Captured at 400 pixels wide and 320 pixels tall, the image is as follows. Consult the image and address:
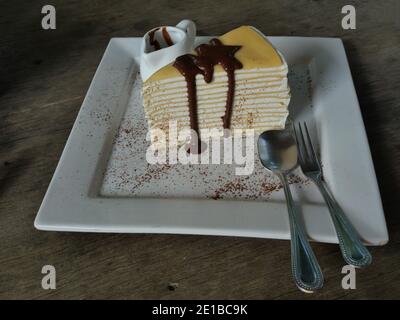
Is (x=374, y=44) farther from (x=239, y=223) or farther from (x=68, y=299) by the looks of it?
(x=68, y=299)

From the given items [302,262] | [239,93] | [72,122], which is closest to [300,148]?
[239,93]

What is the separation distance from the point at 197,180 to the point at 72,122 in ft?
1.19

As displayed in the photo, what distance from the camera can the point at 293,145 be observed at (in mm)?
856

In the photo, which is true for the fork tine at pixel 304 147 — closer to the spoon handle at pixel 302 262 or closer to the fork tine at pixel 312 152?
the fork tine at pixel 312 152

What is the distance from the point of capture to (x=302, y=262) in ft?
2.07

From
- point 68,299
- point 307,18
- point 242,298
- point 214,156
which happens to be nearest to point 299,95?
point 214,156

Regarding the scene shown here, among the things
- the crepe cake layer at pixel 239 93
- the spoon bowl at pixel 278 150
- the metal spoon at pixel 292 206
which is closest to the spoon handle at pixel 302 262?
the metal spoon at pixel 292 206

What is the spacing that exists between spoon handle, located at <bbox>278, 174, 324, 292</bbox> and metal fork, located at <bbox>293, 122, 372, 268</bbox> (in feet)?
0.17

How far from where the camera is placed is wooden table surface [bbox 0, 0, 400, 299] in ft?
2.14

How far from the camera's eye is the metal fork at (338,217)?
0.63 m

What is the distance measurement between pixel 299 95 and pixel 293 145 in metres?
0.22

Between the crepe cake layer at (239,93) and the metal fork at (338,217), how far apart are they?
12 cm

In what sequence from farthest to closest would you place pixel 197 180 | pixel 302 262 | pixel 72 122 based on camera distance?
pixel 72 122 → pixel 197 180 → pixel 302 262

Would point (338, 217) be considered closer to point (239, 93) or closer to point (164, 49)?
point (239, 93)
